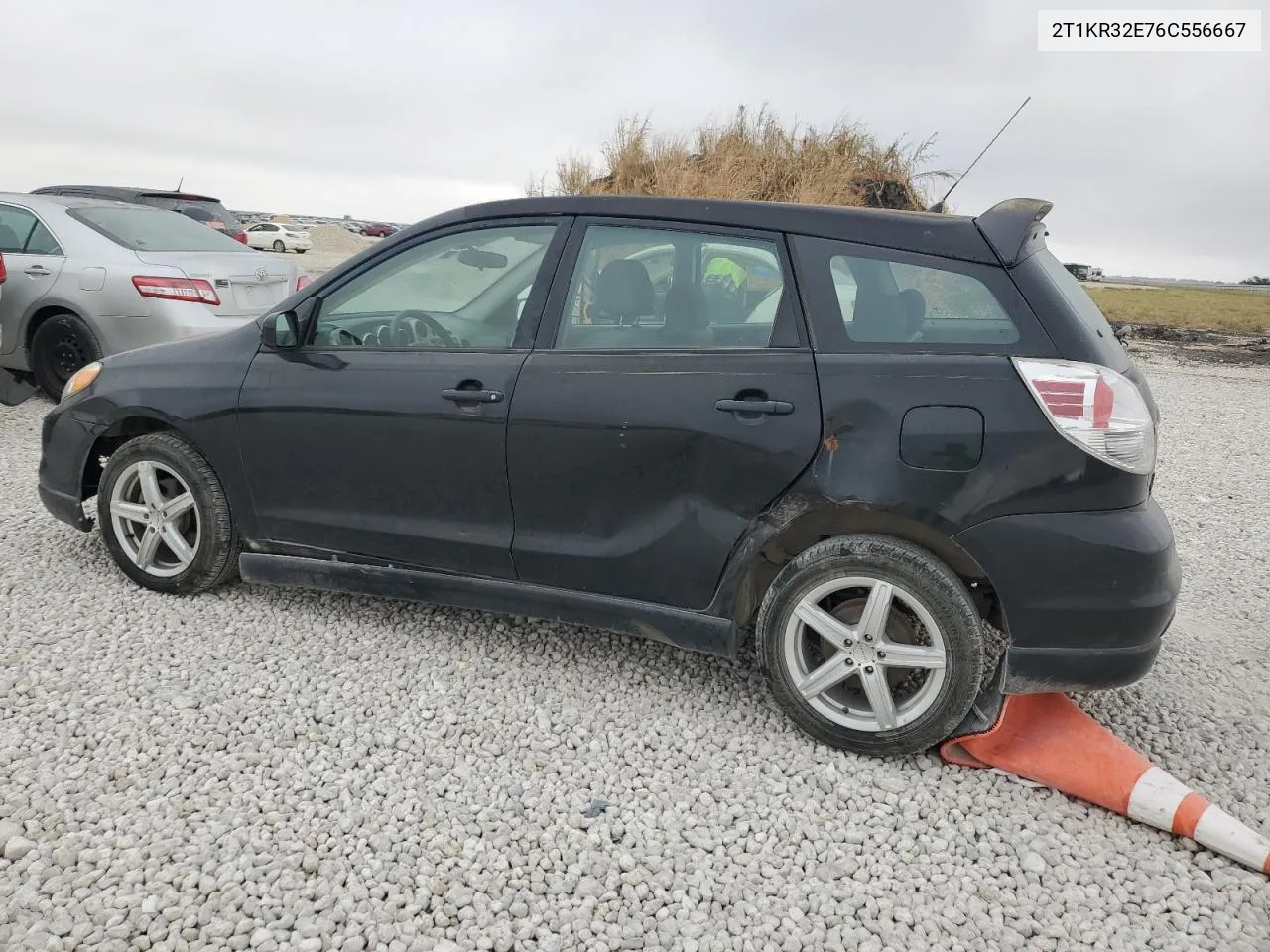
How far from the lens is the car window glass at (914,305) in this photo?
294 centimetres

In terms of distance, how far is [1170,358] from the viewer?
58.3ft

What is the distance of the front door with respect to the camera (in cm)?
347

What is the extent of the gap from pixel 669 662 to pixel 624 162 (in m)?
13.5

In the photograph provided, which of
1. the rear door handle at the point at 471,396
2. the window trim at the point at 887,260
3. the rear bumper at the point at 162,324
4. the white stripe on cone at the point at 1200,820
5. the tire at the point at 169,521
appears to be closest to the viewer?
the white stripe on cone at the point at 1200,820

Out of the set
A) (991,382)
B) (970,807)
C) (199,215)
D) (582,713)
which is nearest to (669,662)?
(582,713)

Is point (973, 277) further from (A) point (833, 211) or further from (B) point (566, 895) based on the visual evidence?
(B) point (566, 895)

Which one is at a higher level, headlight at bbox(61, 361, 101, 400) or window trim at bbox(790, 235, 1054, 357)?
window trim at bbox(790, 235, 1054, 357)

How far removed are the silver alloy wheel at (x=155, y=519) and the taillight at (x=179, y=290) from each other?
3.35m

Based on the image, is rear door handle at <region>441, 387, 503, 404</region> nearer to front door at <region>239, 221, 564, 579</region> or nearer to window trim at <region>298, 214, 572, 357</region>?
front door at <region>239, 221, 564, 579</region>

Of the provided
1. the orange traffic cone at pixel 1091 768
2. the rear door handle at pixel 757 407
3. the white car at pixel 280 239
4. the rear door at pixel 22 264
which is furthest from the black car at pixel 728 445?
the white car at pixel 280 239

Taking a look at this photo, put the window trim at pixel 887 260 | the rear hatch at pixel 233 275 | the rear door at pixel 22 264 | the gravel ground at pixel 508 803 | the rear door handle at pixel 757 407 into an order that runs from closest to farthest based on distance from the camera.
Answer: the gravel ground at pixel 508 803 < the window trim at pixel 887 260 < the rear door handle at pixel 757 407 < the rear hatch at pixel 233 275 < the rear door at pixel 22 264

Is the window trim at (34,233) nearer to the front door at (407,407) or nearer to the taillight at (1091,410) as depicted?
the front door at (407,407)

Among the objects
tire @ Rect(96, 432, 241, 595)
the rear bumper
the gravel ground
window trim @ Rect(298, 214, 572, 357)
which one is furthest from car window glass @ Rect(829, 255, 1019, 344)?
the rear bumper

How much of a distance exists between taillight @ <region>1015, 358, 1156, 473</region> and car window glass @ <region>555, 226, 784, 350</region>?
2.75 feet
